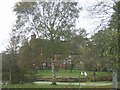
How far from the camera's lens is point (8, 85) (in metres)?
2.86

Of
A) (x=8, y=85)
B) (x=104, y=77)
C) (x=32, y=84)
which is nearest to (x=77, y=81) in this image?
(x=104, y=77)

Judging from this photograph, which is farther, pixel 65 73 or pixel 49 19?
pixel 49 19

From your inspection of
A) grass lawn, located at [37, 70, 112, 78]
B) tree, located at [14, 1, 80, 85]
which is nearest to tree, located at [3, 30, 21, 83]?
tree, located at [14, 1, 80, 85]

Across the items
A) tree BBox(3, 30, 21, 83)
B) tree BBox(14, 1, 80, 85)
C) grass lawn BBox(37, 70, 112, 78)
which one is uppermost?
tree BBox(14, 1, 80, 85)

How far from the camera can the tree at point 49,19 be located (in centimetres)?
289

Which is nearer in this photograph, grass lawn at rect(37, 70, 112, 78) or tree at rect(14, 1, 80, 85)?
grass lawn at rect(37, 70, 112, 78)

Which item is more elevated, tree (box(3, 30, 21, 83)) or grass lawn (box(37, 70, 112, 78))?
tree (box(3, 30, 21, 83))

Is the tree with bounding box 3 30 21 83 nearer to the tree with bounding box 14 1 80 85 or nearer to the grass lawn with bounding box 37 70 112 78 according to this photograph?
the tree with bounding box 14 1 80 85

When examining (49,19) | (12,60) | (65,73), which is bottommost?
(65,73)

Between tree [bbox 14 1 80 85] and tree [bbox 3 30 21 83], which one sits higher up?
tree [bbox 14 1 80 85]

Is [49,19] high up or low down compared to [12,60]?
up

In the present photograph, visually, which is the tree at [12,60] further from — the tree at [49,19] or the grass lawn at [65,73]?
the grass lawn at [65,73]

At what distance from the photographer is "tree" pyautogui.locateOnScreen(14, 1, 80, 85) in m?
2.89

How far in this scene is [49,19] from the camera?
9.56 feet
